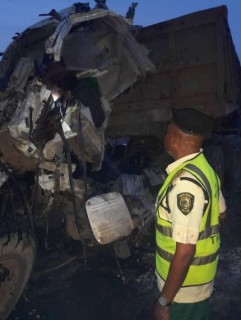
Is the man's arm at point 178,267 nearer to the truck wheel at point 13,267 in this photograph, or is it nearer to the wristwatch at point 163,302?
the wristwatch at point 163,302

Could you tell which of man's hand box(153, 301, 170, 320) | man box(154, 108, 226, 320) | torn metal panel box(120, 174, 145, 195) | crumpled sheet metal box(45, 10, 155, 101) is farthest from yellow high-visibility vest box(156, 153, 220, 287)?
crumpled sheet metal box(45, 10, 155, 101)

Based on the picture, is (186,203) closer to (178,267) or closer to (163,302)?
(178,267)

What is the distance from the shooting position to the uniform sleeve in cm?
202

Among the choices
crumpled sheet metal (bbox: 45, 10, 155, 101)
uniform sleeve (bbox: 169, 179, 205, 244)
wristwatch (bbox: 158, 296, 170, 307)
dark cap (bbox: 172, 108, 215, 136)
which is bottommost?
wristwatch (bbox: 158, 296, 170, 307)

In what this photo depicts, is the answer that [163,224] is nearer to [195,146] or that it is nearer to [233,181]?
[195,146]

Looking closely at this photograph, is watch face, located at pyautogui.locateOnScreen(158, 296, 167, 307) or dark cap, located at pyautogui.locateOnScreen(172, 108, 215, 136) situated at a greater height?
dark cap, located at pyautogui.locateOnScreen(172, 108, 215, 136)

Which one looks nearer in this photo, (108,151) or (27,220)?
(27,220)

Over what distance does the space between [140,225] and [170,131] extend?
A: 1981 mm

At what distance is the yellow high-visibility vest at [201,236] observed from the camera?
2182 millimetres

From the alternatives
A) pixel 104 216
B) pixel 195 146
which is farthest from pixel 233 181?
pixel 195 146

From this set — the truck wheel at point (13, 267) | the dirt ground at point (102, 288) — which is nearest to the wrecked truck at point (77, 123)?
the truck wheel at point (13, 267)

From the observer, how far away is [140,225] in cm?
409

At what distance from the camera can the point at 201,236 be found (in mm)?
2213

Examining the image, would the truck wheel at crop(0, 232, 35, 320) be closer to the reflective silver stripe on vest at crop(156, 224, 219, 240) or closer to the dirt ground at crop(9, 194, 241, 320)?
the dirt ground at crop(9, 194, 241, 320)
